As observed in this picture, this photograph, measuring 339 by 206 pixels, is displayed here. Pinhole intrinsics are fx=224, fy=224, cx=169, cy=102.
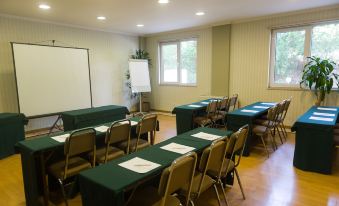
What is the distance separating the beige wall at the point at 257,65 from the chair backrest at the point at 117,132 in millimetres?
4047

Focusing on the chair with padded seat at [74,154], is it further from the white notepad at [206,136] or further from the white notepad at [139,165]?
the white notepad at [206,136]

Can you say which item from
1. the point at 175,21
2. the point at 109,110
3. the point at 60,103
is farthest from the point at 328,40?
the point at 60,103

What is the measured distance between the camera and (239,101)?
20.0 feet

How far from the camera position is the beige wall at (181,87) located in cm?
660

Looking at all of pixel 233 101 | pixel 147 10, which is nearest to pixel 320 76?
pixel 233 101

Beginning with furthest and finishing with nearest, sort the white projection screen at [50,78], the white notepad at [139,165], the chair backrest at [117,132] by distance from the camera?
the white projection screen at [50,78], the chair backrest at [117,132], the white notepad at [139,165]

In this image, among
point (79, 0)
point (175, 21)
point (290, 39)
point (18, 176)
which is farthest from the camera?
point (175, 21)

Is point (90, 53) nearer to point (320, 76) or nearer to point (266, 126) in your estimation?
point (266, 126)

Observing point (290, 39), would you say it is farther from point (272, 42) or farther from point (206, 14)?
point (206, 14)

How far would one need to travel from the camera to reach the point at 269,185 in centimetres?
287

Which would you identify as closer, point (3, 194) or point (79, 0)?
point (3, 194)

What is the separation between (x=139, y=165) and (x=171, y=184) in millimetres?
359

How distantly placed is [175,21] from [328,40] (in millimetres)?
3476

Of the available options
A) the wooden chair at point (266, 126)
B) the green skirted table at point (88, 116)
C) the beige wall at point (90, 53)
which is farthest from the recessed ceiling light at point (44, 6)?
the wooden chair at point (266, 126)
